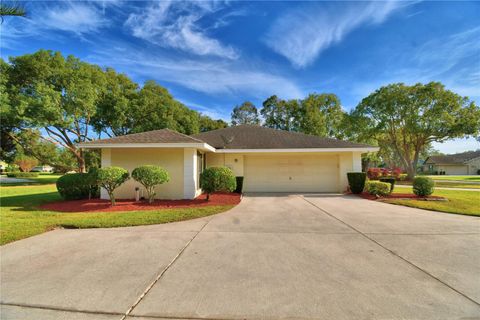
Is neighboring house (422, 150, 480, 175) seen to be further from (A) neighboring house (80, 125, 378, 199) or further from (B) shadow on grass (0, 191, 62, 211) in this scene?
(B) shadow on grass (0, 191, 62, 211)

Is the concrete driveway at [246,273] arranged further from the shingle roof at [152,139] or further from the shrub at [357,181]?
the shrub at [357,181]

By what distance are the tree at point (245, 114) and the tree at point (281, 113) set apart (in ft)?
5.01

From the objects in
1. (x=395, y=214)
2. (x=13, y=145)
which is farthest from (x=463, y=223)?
(x=13, y=145)

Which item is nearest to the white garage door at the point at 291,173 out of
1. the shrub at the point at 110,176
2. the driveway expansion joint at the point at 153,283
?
the shrub at the point at 110,176

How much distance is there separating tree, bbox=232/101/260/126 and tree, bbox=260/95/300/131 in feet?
5.01

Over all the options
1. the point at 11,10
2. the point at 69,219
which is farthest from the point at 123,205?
the point at 11,10

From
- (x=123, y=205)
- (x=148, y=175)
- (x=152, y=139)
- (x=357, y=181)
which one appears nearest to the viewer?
(x=148, y=175)

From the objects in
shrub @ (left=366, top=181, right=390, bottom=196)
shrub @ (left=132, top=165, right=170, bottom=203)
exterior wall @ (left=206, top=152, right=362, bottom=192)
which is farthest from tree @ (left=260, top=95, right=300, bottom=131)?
shrub @ (left=132, top=165, right=170, bottom=203)

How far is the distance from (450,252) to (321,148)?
8457 mm

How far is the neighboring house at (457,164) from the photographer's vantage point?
42.7 meters

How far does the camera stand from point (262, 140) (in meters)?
13.9

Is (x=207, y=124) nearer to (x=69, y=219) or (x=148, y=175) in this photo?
(x=148, y=175)

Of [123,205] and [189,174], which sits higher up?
[189,174]

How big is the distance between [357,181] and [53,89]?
2688 centimetres
